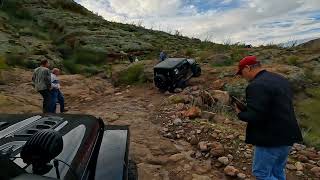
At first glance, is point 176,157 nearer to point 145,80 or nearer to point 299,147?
point 299,147

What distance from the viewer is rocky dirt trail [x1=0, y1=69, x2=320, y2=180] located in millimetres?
5566

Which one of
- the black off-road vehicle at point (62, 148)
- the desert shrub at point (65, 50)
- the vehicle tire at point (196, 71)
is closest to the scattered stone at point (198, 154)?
the black off-road vehicle at point (62, 148)

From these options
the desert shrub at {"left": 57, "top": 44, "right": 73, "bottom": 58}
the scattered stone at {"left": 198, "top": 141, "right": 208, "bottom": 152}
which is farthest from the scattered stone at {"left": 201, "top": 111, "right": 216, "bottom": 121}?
the desert shrub at {"left": 57, "top": 44, "right": 73, "bottom": 58}

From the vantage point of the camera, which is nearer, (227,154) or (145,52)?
(227,154)

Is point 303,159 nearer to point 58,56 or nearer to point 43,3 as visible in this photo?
point 58,56

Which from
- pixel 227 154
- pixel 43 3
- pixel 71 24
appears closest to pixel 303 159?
pixel 227 154

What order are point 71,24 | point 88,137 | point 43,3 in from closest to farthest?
1. point 88,137
2. point 71,24
3. point 43,3

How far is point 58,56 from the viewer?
17891 mm

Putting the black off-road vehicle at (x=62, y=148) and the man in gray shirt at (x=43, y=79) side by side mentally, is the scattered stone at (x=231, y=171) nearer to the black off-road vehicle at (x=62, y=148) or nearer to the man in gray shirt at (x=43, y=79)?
the black off-road vehicle at (x=62, y=148)

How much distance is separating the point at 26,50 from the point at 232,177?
13.3 m

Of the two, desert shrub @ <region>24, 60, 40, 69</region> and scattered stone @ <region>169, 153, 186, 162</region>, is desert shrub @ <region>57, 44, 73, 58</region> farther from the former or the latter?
scattered stone @ <region>169, 153, 186, 162</region>

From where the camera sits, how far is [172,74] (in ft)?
39.2

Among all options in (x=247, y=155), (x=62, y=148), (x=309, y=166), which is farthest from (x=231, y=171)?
(x=62, y=148)

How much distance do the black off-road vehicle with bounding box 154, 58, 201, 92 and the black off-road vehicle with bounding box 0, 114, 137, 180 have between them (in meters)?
8.10
